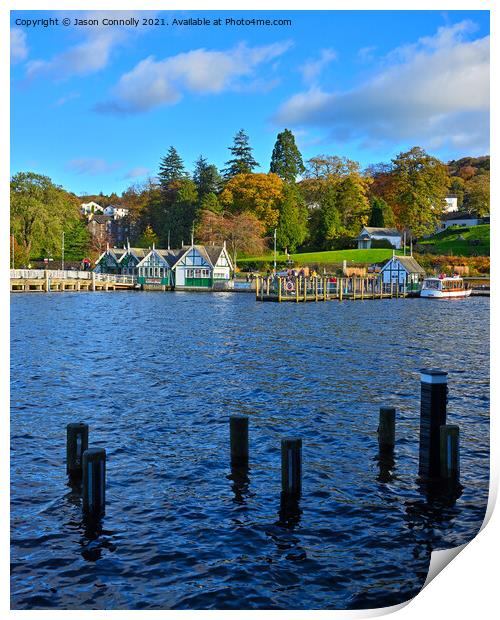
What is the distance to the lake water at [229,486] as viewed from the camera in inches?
295

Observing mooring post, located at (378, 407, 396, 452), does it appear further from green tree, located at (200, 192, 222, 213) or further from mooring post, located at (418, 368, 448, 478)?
green tree, located at (200, 192, 222, 213)

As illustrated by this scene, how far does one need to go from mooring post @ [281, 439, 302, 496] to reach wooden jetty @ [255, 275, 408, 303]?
4626cm

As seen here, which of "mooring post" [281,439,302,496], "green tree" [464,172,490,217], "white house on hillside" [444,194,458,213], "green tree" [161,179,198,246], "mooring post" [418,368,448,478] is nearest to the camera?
"mooring post" [281,439,302,496]

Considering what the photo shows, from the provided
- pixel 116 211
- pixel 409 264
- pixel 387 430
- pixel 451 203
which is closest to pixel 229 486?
pixel 387 430

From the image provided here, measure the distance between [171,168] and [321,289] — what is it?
3888 cm

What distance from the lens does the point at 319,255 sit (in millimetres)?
80625

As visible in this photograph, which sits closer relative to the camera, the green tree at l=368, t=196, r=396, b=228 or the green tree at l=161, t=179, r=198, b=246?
the green tree at l=368, t=196, r=396, b=228

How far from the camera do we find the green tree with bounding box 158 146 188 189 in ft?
305

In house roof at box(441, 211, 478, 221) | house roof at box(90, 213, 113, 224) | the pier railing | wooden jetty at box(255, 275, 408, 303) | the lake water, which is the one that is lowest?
the lake water

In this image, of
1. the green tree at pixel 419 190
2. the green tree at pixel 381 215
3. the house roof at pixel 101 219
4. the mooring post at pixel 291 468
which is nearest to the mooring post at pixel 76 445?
the mooring post at pixel 291 468

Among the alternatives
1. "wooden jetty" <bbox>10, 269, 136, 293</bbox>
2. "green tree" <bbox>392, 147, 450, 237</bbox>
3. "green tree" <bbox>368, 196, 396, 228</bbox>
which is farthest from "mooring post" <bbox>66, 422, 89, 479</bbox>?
"green tree" <bbox>368, 196, 396, 228</bbox>

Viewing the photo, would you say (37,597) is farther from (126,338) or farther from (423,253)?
(423,253)

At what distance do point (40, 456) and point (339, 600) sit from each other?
21.0ft

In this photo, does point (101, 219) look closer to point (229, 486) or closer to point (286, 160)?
point (286, 160)
